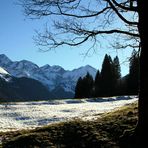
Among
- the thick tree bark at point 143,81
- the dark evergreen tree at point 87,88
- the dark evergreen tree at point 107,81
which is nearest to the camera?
the thick tree bark at point 143,81

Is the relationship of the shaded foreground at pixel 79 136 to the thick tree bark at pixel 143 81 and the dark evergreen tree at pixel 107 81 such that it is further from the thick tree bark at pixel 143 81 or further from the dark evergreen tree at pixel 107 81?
the dark evergreen tree at pixel 107 81

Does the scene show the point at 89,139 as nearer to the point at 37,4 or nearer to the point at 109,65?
the point at 37,4

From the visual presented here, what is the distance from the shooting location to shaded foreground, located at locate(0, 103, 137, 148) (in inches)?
612

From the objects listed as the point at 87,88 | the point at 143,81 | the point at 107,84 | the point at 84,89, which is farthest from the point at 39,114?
the point at 87,88

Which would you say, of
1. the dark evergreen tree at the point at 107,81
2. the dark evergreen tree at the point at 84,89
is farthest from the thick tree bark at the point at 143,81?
the dark evergreen tree at the point at 84,89

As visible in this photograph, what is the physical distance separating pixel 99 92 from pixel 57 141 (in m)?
91.2

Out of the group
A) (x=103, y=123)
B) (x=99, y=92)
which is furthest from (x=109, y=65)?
(x=103, y=123)

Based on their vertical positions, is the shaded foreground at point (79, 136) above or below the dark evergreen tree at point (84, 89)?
below

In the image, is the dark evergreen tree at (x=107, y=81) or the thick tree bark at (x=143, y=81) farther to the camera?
the dark evergreen tree at (x=107, y=81)

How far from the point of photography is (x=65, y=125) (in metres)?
18.5

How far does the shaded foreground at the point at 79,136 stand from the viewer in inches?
612

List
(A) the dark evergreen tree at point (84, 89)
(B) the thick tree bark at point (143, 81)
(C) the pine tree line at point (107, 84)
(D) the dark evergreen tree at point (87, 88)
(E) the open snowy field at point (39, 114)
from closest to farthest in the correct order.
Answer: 1. (B) the thick tree bark at point (143, 81)
2. (E) the open snowy field at point (39, 114)
3. (C) the pine tree line at point (107, 84)
4. (A) the dark evergreen tree at point (84, 89)
5. (D) the dark evergreen tree at point (87, 88)

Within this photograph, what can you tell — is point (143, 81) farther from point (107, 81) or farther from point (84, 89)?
point (84, 89)

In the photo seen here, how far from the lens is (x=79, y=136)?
16.6m
